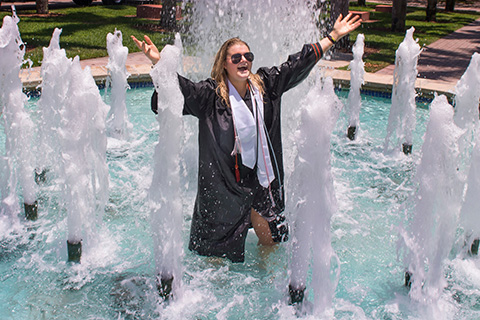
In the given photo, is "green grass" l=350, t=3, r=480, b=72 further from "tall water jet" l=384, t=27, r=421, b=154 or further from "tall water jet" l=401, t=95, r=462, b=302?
"tall water jet" l=401, t=95, r=462, b=302

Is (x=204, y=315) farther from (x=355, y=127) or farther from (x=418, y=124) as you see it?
(x=418, y=124)

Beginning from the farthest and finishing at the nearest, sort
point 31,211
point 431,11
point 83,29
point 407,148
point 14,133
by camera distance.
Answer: point 431,11 → point 83,29 → point 407,148 → point 31,211 → point 14,133

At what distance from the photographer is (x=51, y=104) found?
511 centimetres

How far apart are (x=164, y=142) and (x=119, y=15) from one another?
1714 centimetres

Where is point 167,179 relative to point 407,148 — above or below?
above

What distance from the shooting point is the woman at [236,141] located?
3.23 meters

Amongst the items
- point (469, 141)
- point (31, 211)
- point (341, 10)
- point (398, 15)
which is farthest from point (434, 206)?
point (398, 15)

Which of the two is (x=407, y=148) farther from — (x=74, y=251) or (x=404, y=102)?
(x=74, y=251)

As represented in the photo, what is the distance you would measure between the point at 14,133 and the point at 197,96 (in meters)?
1.83

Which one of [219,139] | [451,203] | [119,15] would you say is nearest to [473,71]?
[451,203]

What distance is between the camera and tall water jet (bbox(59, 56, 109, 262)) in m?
3.49

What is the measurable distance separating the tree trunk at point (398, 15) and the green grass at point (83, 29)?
703 centimetres

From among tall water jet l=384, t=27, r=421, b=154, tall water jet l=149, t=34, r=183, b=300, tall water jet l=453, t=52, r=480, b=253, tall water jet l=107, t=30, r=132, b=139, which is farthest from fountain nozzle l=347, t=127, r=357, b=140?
tall water jet l=149, t=34, r=183, b=300

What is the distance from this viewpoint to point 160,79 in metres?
2.91
